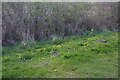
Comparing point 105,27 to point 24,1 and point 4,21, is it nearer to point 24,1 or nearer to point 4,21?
point 24,1

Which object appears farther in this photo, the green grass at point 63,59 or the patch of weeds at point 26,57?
the patch of weeds at point 26,57

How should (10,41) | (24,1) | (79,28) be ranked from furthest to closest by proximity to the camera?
(79,28), (24,1), (10,41)

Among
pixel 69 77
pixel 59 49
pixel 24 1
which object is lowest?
pixel 69 77

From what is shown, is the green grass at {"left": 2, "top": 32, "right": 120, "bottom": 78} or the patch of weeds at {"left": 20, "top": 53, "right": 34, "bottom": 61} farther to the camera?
the patch of weeds at {"left": 20, "top": 53, "right": 34, "bottom": 61}

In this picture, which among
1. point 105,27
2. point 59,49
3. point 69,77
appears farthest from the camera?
point 105,27

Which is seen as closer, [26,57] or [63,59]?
[63,59]

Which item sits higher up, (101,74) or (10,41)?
(10,41)

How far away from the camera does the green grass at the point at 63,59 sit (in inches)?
327

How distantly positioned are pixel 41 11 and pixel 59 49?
307 centimetres

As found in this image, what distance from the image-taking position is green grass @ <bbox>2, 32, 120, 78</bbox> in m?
8.30

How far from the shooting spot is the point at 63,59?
9.33 m

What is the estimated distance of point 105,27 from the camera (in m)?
14.9

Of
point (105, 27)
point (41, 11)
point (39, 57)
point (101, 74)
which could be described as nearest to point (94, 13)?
point (105, 27)

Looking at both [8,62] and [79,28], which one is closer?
[8,62]
